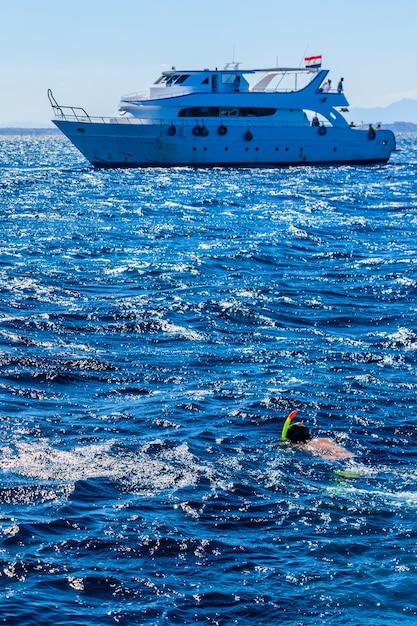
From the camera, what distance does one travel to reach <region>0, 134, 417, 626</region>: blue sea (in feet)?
32.7

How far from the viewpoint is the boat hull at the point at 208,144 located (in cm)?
6508

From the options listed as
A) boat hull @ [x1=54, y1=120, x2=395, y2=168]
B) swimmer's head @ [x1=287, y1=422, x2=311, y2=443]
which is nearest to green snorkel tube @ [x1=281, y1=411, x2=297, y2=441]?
swimmer's head @ [x1=287, y1=422, x2=311, y2=443]

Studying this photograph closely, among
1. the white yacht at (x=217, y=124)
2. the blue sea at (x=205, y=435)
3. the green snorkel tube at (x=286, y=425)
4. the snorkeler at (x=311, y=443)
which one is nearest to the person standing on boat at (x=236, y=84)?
the white yacht at (x=217, y=124)

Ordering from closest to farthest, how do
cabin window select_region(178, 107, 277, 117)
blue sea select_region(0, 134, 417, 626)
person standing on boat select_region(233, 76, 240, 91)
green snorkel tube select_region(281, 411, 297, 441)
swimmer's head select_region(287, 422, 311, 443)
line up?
Result: blue sea select_region(0, 134, 417, 626) < swimmer's head select_region(287, 422, 311, 443) < green snorkel tube select_region(281, 411, 297, 441) < cabin window select_region(178, 107, 277, 117) < person standing on boat select_region(233, 76, 240, 91)

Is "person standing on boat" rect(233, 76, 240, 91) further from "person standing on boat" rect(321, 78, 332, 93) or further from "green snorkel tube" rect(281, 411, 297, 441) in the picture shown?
"green snorkel tube" rect(281, 411, 297, 441)

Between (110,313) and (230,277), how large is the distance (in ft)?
20.4

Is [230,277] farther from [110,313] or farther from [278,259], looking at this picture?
[110,313]

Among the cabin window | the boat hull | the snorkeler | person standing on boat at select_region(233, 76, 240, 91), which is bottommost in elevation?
the snorkeler

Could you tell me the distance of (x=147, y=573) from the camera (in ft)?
33.6

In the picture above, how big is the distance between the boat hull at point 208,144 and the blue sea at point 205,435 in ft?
112

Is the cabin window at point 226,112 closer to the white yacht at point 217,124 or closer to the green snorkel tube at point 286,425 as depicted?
the white yacht at point 217,124

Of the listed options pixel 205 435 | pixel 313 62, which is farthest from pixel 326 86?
pixel 205 435

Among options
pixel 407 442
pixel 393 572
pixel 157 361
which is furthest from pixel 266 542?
pixel 157 361

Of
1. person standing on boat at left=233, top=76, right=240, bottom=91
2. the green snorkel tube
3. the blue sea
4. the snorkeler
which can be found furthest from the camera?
person standing on boat at left=233, top=76, right=240, bottom=91
